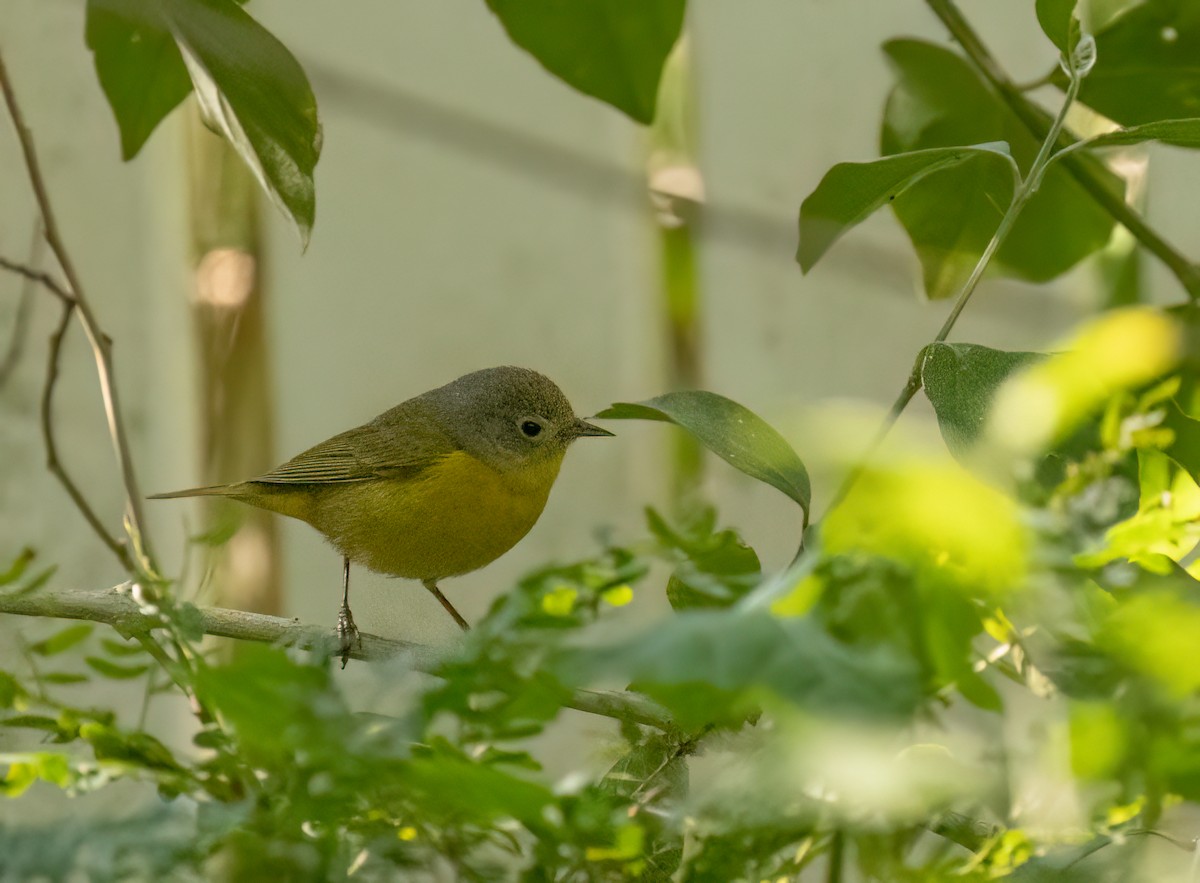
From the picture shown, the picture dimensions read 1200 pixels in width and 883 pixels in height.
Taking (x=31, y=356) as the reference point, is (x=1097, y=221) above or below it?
above

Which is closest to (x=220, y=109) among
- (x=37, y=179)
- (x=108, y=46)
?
(x=108, y=46)

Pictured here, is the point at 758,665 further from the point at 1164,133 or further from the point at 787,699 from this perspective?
the point at 1164,133

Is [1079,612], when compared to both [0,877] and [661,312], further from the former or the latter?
[661,312]

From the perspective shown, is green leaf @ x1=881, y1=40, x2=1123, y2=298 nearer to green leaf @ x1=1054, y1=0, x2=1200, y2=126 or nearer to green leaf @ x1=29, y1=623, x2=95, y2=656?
green leaf @ x1=1054, y1=0, x2=1200, y2=126

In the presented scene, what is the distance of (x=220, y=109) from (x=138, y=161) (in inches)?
62.9

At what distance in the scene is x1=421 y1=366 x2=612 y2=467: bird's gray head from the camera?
1607 mm

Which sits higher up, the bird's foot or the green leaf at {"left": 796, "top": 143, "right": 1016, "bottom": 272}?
the green leaf at {"left": 796, "top": 143, "right": 1016, "bottom": 272}

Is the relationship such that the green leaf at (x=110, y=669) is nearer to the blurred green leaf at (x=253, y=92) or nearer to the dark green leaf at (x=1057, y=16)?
the blurred green leaf at (x=253, y=92)

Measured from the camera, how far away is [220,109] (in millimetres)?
680

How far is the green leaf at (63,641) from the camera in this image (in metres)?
0.55

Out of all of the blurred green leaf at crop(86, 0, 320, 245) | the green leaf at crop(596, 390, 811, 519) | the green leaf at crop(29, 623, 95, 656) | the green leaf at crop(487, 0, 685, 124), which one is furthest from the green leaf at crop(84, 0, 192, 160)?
the green leaf at crop(596, 390, 811, 519)

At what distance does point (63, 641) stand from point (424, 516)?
88 cm

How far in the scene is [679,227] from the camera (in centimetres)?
248

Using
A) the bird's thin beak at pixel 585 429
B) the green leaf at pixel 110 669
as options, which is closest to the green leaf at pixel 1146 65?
the green leaf at pixel 110 669
